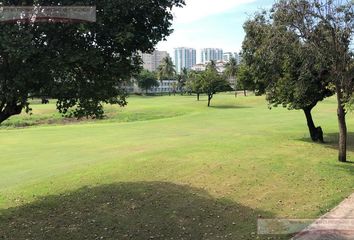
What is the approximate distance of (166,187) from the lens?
15.0 m

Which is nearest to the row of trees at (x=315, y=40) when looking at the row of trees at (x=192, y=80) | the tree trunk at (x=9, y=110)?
the tree trunk at (x=9, y=110)

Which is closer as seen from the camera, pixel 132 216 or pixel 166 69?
pixel 132 216

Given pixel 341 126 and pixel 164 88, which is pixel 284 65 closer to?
pixel 341 126

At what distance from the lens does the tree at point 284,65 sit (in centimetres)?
1747

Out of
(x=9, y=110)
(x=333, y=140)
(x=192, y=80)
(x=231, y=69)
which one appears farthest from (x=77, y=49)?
(x=231, y=69)

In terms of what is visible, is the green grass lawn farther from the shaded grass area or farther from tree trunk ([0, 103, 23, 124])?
the shaded grass area

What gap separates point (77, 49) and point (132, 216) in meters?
4.85

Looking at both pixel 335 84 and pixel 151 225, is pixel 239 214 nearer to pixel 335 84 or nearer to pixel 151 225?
pixel 151 225

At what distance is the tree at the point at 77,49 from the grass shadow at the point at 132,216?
3149 millimetres

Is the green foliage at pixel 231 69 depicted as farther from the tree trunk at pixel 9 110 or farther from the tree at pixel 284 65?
the tree trunk at pixel 9 110

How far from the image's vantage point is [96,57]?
9.24m

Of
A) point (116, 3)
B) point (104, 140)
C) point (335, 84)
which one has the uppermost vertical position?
point (116, 3)

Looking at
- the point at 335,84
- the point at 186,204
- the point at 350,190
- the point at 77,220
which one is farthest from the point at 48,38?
the point at 335,84

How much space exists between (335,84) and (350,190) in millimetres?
5728
